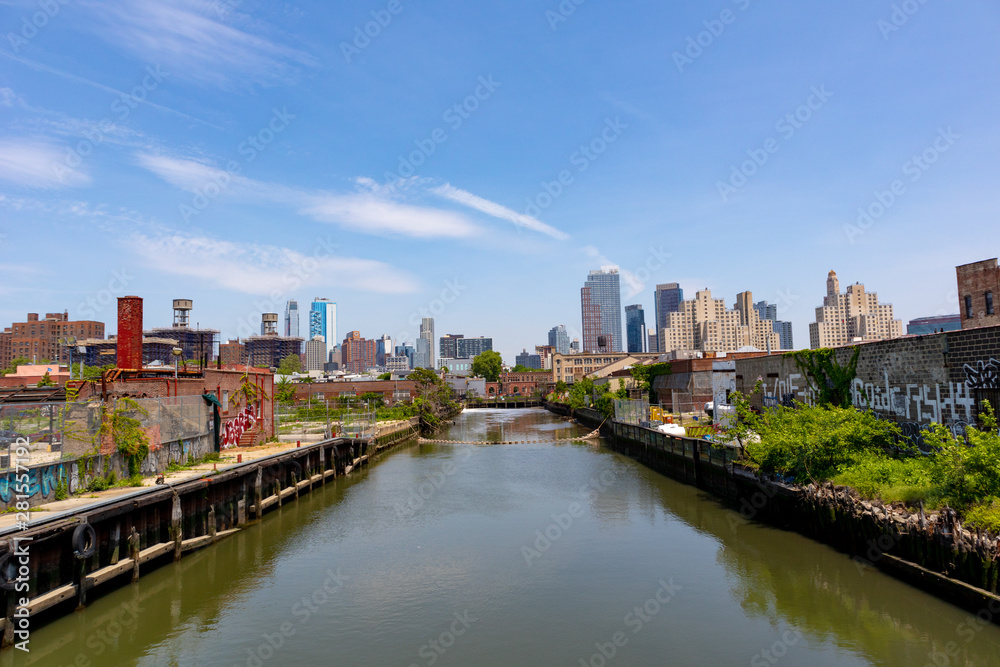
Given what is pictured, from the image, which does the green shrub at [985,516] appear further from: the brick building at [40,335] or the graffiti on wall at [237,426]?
the brick building at [40,335]

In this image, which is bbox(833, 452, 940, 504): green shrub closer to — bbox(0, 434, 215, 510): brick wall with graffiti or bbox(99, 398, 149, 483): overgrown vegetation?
bbox(0, 434, 215, 510): brick wall with graffiti

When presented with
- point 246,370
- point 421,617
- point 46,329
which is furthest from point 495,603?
point 46,329

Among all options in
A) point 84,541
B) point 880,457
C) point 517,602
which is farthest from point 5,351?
point 880,457

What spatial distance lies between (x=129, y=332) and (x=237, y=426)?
984 centimetres

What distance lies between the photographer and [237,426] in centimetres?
3866

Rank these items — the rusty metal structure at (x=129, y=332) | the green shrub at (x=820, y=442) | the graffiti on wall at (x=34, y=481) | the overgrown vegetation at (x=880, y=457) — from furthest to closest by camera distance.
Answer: the rusty metal structure at (x=129, y=332) → the green shrub at (x=820, y=442) → the graffiti on wall at (x=34, y=481) → the overgrown vegetation at (x=880, y=457)

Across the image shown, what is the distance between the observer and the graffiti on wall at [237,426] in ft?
122

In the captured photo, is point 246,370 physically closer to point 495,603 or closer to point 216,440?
point 216,440

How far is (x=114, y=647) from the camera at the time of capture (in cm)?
1517

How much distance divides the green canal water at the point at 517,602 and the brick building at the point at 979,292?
29961 millimetres

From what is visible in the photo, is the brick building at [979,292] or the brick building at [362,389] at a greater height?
the brick building at [979,292]

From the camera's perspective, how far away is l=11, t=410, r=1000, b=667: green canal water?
14.6 metres

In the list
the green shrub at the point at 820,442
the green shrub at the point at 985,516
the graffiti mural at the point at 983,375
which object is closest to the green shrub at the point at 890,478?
the green shrub at the point at 820,442

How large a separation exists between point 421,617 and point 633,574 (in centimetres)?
759
